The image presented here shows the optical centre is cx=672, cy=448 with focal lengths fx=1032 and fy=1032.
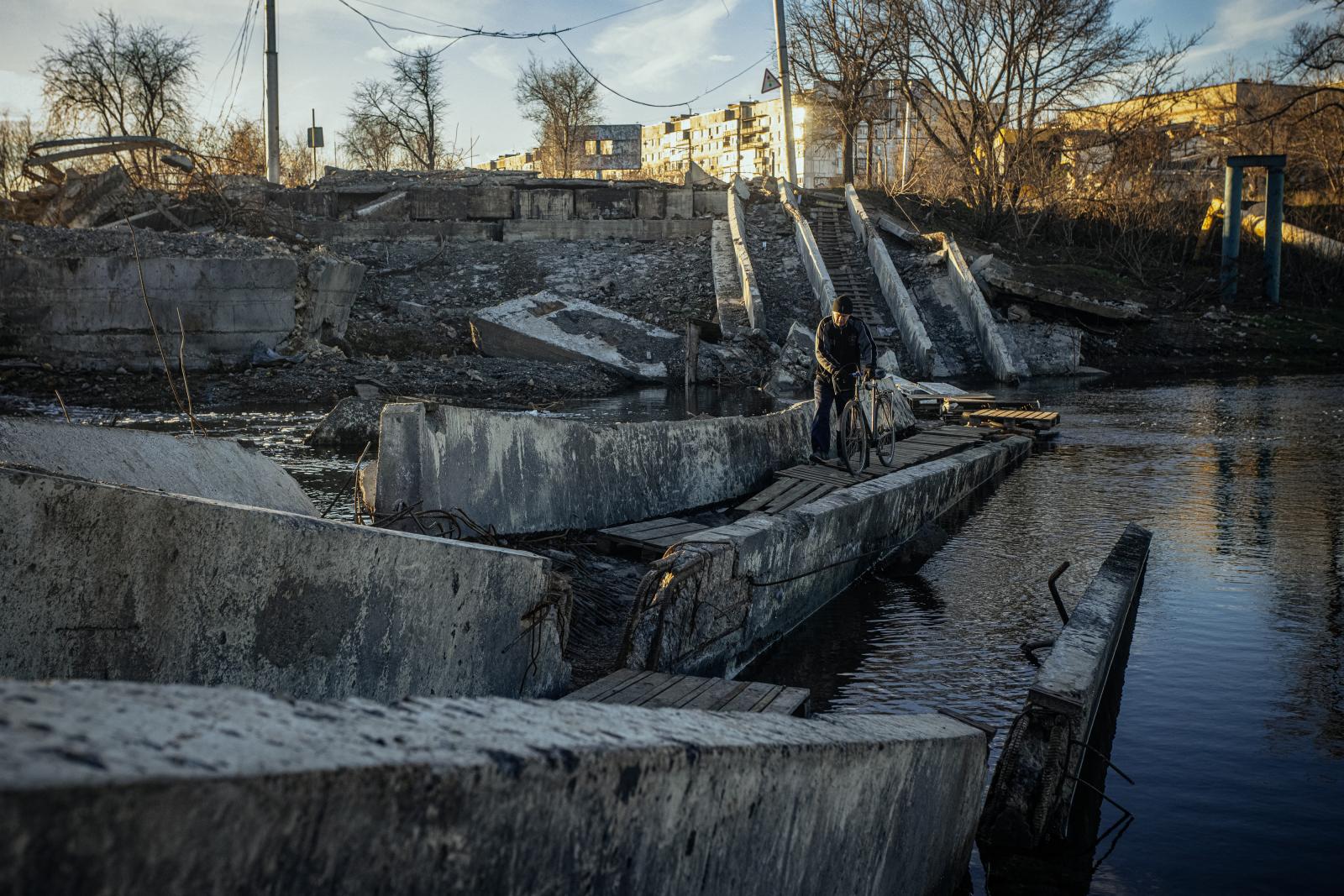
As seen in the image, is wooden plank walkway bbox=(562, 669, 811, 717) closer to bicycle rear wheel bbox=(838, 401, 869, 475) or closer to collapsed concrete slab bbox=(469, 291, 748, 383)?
bicycle rear wheel bbox=(838, 401, 869, 475)

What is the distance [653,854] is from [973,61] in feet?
128

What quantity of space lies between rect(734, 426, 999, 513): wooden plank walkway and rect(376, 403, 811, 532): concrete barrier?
20.0 inches

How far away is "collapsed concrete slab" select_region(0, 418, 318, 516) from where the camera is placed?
4.56 metres

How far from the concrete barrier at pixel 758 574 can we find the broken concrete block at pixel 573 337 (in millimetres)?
13913

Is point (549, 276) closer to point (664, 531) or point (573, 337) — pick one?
point (573, 337)

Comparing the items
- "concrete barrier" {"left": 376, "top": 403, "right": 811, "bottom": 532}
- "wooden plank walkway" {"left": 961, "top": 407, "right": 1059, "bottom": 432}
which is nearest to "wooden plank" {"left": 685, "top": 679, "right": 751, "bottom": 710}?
"concrete barrier" {"left": 376, "top": 403, "right": 811, "bottom": 532}

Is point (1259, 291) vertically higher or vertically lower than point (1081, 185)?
lower

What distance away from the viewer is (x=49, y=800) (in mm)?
1161

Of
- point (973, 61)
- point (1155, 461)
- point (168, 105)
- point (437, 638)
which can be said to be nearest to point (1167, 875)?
point (437, 638)

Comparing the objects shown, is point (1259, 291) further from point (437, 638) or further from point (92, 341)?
point (437, 638)

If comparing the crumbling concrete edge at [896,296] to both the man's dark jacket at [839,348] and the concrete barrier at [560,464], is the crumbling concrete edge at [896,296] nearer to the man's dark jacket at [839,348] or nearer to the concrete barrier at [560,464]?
the man's dark jacket at [839,348]

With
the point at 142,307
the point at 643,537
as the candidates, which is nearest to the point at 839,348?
the point at 643,537

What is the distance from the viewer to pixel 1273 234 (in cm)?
3145

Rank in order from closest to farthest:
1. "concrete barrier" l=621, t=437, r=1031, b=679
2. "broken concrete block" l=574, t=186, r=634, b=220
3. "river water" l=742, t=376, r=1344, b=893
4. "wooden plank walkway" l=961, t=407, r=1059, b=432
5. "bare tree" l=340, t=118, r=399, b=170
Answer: "river water" l=742, t=376, r=1344, b=893 → "concrete barrier" l=621, t=437, r=1031, b=679 → "wooden plank walkway" l=961, t=407, r=1059, b=432 → "broken concrete block" l=574, t=186, r=634, b=220 → "bare tree" l=340, t=118, r=399, b=170
